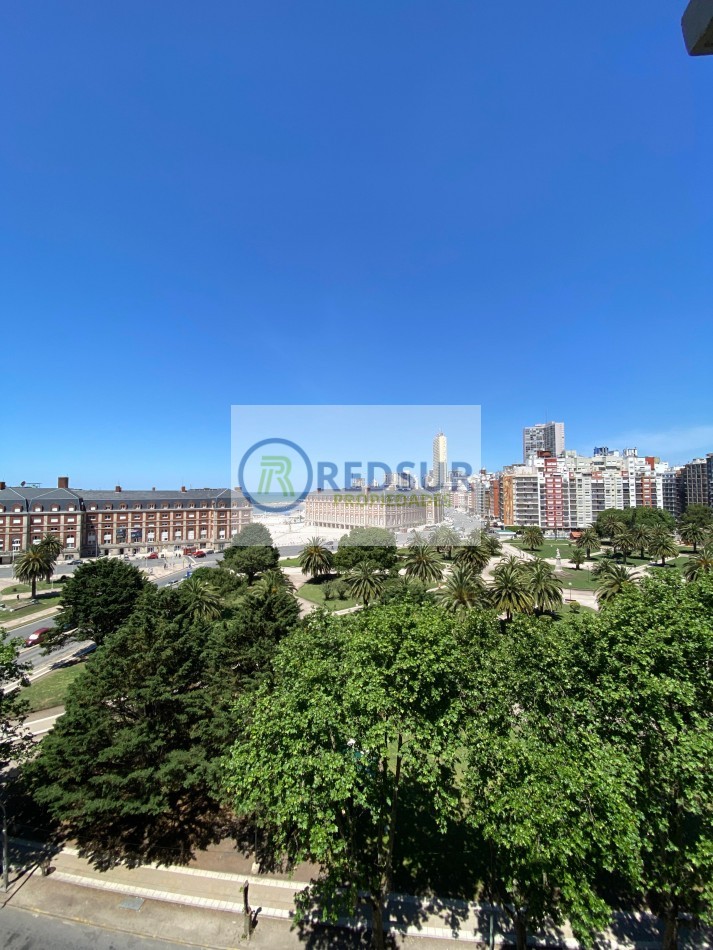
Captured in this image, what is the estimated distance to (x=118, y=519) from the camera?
106 metres

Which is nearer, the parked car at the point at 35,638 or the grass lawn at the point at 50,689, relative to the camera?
the grass lawn at the point at 50,689

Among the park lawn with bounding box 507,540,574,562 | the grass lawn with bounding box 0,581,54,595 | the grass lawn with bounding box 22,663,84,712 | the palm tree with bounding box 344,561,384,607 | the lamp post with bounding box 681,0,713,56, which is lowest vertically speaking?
the grass lawn with bounding box 22,663,84,712

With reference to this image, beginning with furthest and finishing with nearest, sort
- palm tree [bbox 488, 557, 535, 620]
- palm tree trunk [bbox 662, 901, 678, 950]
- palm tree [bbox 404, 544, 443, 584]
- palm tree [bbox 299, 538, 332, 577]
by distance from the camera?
palm tree [bbox 299, 538, 332, 577]
palm tree [bbox 404, 544, 443, 584]
palm tree [bbox 488, 557, 535, 620]
palm tree trunk [bbox 662, 901, 678, 950]

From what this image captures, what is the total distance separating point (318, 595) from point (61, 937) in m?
48.5

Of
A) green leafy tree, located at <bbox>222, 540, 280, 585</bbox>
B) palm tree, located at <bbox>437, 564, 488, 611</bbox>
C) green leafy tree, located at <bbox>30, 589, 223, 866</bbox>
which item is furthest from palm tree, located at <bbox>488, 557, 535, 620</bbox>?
green leafy tree, located at <bbox>222, 540, 280, 585</bbox>

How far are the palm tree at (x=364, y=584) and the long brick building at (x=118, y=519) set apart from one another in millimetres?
73320

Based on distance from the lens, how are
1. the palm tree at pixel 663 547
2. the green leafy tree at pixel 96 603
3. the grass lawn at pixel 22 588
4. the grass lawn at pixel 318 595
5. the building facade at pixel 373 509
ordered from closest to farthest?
the green leafy tree at pixel 96 603 < the grass lawn at pixel 318 595 < the grass lawn at pixel 22 588 < the palm tree at pixel 663 547 < the building facade at pixel 373 509

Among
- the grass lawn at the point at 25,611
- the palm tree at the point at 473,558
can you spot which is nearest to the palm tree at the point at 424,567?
the palm tree at the point at 473,558

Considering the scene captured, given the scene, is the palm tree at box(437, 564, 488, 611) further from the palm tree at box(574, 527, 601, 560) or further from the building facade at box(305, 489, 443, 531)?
the building facade at box(305, 489, 443, 531)

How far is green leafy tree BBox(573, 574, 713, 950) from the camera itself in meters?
10.5

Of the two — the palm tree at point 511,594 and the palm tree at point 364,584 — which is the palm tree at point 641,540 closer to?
the palm tree at point 511,594

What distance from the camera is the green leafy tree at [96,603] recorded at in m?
35.8

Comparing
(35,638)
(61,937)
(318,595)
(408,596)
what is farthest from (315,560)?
(61,937)

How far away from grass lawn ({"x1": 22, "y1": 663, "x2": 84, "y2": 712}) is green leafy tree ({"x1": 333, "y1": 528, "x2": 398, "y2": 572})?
34.8 meters
